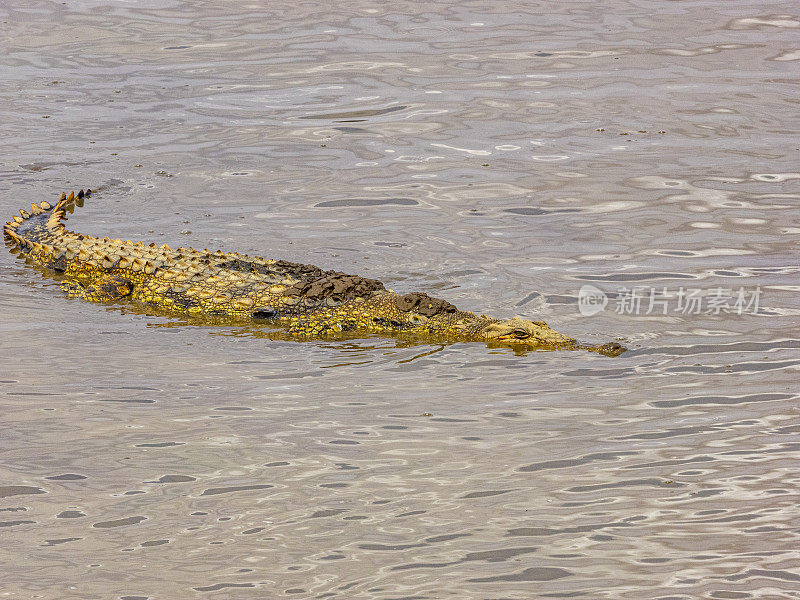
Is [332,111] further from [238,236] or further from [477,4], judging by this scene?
[477,4]

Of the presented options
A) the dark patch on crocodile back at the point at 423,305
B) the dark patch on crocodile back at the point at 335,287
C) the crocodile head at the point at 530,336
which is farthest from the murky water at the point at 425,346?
the dark patch on crocodile back at the point at 335,287

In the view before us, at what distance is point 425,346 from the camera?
363 inches

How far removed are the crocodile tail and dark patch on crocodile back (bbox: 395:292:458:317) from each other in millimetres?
4669

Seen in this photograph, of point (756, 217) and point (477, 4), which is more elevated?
point (477, 4)

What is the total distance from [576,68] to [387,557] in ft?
45.4

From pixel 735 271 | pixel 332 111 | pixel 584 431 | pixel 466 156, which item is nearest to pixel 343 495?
pixel 584 431

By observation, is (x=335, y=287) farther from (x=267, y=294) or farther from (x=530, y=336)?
(x=530, y=336)

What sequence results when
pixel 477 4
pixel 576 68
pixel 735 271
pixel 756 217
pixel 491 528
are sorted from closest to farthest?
pixel 491 528, pixel 735 271, pixel 756 217, pixel 576 68, pixel 477 4

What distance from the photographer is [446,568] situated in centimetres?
567

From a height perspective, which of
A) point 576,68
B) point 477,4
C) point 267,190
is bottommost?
point 267,190

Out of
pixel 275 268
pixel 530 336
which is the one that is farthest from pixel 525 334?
pixel 275 268

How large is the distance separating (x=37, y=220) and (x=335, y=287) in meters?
4.68

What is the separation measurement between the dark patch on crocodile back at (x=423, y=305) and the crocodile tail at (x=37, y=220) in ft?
15.3

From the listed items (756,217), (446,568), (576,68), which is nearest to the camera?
(446,568)
